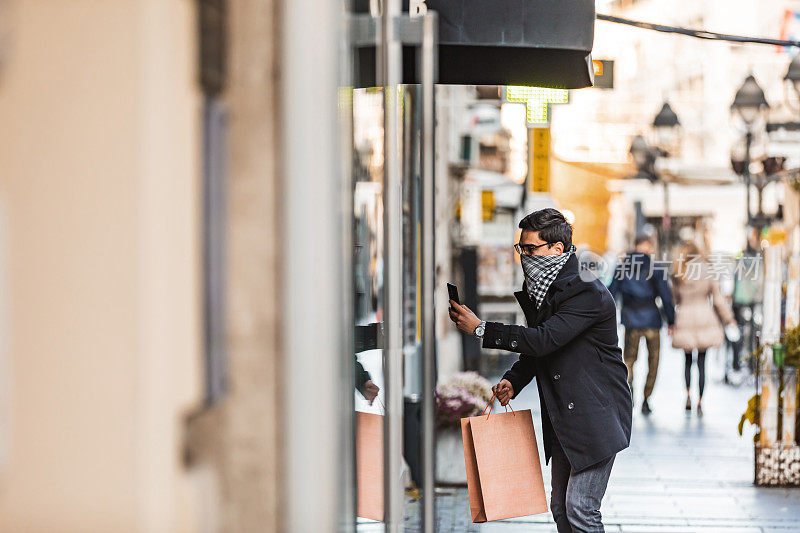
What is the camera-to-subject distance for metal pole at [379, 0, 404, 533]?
7.68 feet

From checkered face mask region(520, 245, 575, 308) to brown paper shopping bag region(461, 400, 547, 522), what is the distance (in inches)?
19.7

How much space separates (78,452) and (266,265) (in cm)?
44

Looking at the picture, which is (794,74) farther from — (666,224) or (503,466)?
(503,466)

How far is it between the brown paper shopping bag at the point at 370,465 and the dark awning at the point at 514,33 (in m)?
1.98

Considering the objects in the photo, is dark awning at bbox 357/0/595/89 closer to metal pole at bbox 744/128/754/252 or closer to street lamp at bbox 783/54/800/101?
street lamp at bbox 783/54/800/101

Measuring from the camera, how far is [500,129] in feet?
36.3

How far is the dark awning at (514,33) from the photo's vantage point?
386 centimetres

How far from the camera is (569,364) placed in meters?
3.74

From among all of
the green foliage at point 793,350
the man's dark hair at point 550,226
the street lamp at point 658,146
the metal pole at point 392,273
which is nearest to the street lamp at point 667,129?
the street lamp at point 658,146

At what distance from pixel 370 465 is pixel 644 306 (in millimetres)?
6135

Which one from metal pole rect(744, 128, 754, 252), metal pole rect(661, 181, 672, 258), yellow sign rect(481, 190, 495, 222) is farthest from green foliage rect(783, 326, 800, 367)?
yellow sign rect(481, 190, 495, 222)

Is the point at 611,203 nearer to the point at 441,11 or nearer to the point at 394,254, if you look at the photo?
the point at 441,11

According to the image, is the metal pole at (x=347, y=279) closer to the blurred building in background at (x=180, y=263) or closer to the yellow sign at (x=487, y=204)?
the blurred building in background at (x=180, y=263)

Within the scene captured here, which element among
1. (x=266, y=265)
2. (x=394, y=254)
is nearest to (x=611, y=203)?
(x=394, y=254)
